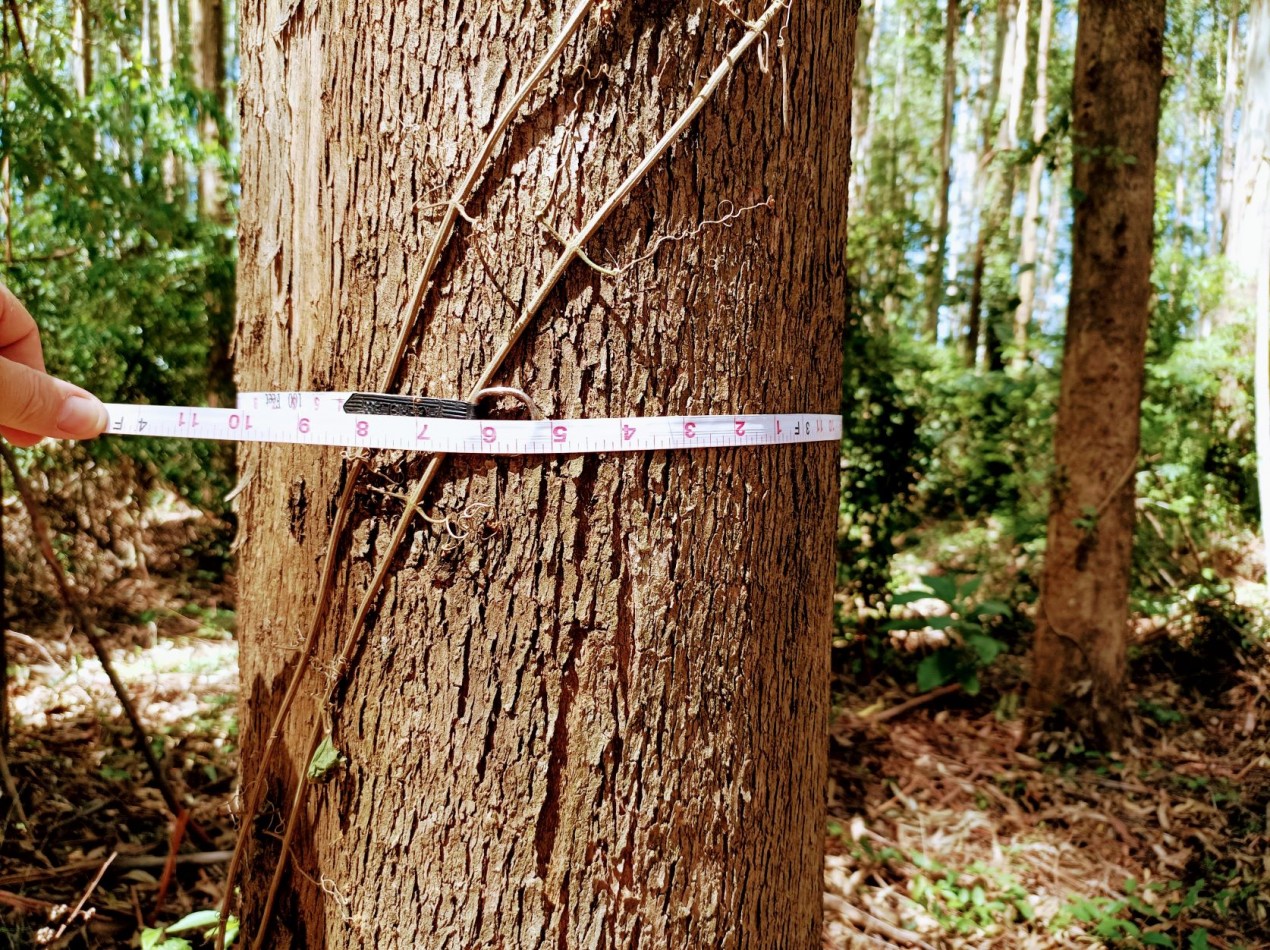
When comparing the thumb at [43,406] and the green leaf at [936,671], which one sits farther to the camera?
the green leaf at [936,671]

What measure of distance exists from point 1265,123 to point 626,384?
6.16 meters

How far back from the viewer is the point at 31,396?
1.09 meters

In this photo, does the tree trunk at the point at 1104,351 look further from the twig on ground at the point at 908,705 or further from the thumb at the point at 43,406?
the thumb at the point at 43,406

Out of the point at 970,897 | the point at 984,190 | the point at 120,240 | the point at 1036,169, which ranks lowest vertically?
the point at 970,897

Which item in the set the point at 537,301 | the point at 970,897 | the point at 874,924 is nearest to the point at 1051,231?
the point at 970,897

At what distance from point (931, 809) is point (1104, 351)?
257 centimetres

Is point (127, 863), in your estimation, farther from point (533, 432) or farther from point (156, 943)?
point (533, 432)

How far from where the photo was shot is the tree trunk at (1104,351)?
465 cm

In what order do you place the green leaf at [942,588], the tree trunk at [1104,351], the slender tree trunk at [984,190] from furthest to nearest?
the slender tree trunk at [984,190] → the green leaf at [942,588] → the tree trunk at [1104,351]

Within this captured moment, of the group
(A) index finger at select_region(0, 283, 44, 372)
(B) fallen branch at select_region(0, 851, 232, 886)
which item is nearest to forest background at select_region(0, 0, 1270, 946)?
(B) fallen branch at select_region(0, 851, 232, 886)

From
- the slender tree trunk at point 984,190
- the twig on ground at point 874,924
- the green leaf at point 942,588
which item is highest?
the slender tree trunk at point 984,190

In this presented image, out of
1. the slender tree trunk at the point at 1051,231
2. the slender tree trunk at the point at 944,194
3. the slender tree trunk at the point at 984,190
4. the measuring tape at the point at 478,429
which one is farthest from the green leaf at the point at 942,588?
the slender tree trunk at the point at 1051,231

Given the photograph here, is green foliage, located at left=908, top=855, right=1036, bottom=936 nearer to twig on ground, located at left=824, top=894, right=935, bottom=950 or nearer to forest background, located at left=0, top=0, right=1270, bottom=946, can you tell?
forest background, located at left=0, top=0, right=1270, bottom=946

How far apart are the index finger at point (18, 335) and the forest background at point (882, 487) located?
8.07 ft
